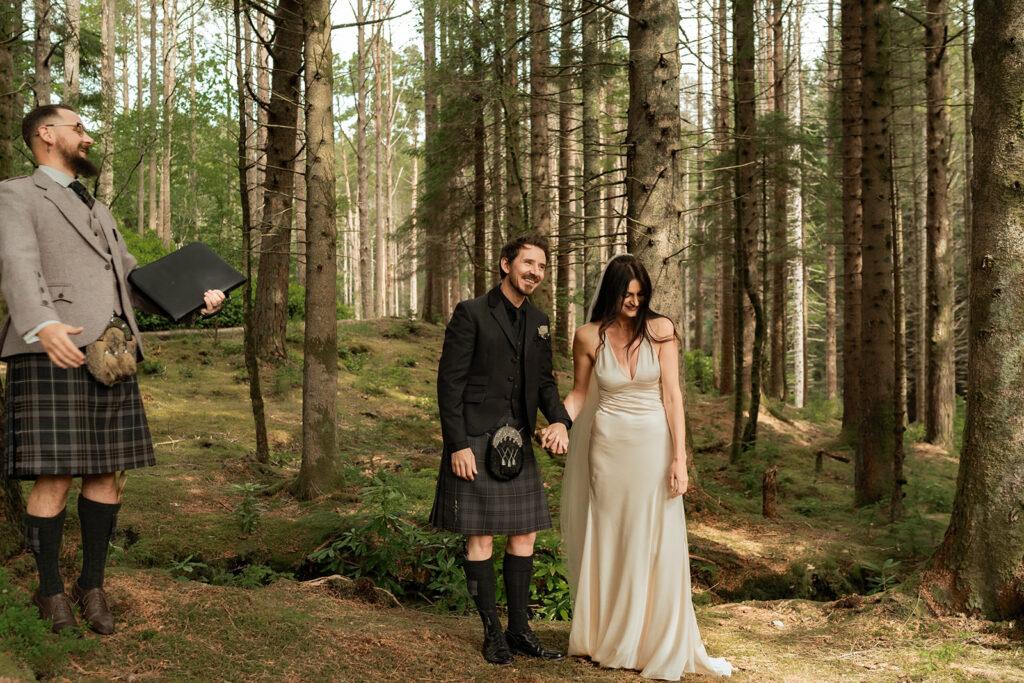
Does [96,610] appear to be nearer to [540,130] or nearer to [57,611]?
[57,611]

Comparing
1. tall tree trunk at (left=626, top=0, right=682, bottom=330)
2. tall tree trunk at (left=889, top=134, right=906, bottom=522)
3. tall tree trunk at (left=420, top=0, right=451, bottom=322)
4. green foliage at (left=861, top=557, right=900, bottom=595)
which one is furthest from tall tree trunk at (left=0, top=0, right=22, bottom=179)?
tall tree trunk at (left=420, top=0, right=451, bottom=322)

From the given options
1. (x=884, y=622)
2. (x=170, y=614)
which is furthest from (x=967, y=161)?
(x=170, y=614)

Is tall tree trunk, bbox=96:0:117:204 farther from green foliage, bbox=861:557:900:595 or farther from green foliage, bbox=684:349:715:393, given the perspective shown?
green foliage, bbox=861:557:900:595

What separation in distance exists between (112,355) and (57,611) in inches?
46.9

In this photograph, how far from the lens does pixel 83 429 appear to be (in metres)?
3.48

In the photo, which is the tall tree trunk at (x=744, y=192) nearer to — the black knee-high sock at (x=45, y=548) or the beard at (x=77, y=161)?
the beard at (x=77, y=161)

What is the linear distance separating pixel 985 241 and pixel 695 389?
17.2m

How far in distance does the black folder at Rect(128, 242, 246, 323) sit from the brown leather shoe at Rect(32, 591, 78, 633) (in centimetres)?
139

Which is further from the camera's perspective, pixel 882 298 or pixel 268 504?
pixel 882 298

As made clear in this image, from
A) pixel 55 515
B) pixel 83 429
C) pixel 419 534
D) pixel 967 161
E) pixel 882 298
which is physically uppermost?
pixel 967 161

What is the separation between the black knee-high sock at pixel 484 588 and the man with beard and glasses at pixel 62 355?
5.88ft

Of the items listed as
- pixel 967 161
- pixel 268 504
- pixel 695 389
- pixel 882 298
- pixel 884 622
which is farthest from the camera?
pixel 695 389

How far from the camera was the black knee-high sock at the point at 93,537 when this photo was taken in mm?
3670

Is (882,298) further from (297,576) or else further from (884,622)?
(297,576)
